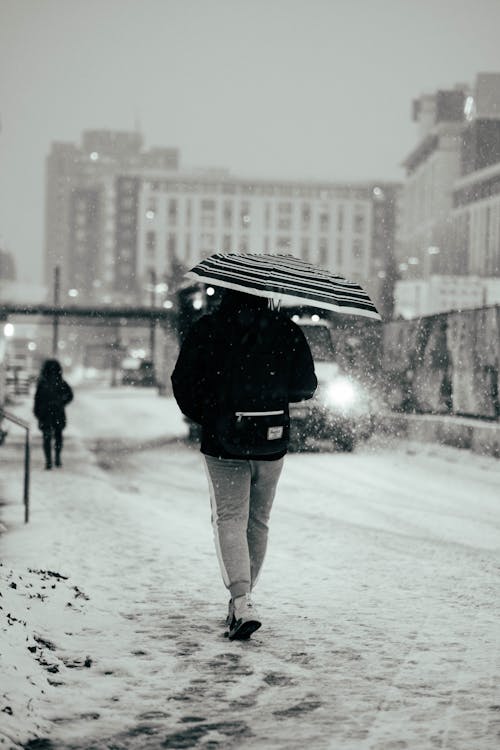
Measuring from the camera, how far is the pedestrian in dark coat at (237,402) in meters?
5.73

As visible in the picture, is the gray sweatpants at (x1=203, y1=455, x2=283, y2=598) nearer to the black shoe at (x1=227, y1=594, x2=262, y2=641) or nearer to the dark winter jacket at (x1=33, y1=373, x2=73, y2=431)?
the black shoe at (x1=227, y1=594, x2=262, y2=641)

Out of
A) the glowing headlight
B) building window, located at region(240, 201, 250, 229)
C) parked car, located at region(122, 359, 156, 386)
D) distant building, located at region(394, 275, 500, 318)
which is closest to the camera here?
the glowing headlight

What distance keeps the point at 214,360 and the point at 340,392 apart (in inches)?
629

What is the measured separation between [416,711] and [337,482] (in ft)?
34.7

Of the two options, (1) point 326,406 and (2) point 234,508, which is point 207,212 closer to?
(1) point 326,406

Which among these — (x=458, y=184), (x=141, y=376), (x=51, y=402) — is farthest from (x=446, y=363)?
(x=458, y=184)

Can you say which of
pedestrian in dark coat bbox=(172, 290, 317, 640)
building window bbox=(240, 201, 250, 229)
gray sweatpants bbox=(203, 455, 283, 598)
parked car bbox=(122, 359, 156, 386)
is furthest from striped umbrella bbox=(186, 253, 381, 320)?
building window bbox=(240, 201, 250, 229)

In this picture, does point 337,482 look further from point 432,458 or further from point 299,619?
point 299,619

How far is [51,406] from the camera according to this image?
16844 mm

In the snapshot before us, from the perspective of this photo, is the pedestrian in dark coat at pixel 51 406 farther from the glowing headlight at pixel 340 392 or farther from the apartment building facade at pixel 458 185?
the apartment building facade at pixel 458 185

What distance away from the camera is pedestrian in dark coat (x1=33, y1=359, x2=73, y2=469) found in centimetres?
1664

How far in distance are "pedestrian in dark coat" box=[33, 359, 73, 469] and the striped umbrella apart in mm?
10592

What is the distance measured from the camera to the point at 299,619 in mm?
Answer: 6250

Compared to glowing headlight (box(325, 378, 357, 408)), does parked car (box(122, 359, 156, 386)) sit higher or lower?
lower
